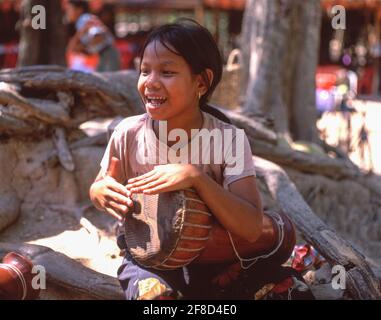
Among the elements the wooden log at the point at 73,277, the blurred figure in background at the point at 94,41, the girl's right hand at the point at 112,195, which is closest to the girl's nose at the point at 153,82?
the girl's right hand at the point at 112,195

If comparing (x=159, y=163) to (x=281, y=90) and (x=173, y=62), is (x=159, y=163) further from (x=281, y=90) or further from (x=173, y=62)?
(x=281, y=90)

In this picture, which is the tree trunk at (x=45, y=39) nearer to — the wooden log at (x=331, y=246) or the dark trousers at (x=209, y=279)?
the wooden log at (x=331, y=246)

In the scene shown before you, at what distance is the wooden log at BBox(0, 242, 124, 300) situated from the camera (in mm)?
2871

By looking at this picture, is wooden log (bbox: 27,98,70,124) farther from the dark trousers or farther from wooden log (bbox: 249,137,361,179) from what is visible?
the dark trousers

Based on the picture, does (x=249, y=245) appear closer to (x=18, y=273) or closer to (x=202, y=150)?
(x=202, y=150)

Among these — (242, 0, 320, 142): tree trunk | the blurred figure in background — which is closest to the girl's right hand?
(242, 0, 320, 142): tree trunk

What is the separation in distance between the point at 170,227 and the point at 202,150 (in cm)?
31

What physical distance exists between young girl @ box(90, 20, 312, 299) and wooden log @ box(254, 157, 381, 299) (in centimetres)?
63

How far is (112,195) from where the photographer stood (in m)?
2.22

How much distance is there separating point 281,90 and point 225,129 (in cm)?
396

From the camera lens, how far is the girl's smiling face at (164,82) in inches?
88.1

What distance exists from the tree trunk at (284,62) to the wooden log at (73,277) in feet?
10.6

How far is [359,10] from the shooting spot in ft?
53.7

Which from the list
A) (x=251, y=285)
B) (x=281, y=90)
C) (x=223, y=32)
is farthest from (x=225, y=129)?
(x=223, y=32)
